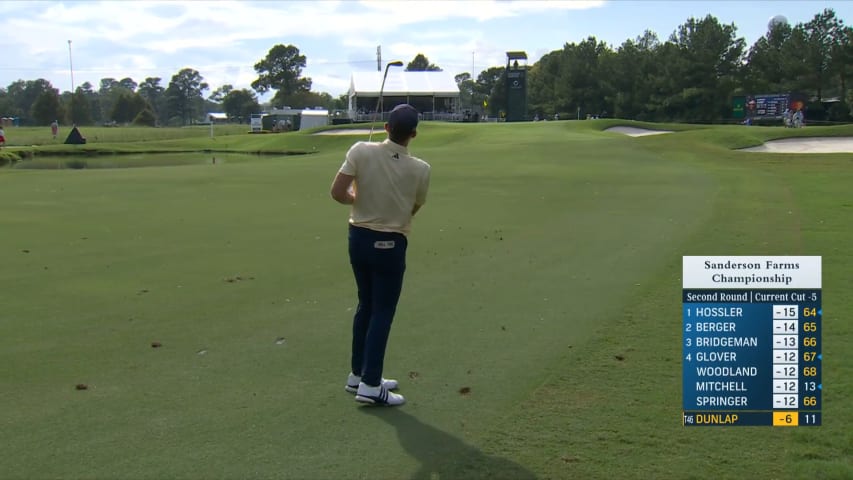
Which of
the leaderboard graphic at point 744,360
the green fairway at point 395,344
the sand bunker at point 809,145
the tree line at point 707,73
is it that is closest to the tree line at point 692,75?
the tree line at point 707,73

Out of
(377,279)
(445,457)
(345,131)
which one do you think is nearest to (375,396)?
(377,279)

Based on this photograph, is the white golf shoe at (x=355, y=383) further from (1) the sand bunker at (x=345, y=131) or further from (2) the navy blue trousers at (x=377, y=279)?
(1) the sand bunker at (x=345, y=131)

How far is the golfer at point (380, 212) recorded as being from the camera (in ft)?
18.6

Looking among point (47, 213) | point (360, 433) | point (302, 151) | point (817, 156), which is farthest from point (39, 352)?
point (302, 151)

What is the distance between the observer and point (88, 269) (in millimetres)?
11016

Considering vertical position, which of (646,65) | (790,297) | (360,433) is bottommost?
(360,433)

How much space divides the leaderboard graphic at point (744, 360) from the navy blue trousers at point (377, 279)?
2.10 m

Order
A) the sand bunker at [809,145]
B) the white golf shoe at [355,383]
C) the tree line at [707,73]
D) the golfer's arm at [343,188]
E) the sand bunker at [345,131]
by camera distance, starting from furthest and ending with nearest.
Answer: the tree line at [707,73]
the sand bunker at [345,131]
the sand bunker at [809,145]
the white golf shoe at [355,383]
the golfer's arm at [343,188]

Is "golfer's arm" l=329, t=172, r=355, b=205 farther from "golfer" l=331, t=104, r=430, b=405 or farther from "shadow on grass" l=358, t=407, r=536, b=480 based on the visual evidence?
"shadow on grass" l=358, t=407, r=536, b=480

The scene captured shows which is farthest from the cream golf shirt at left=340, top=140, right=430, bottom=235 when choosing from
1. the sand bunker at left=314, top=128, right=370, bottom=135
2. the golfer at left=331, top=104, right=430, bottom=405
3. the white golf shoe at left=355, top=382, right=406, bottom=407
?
the sand bunker at left=314, top=128, right=370, bottom=135

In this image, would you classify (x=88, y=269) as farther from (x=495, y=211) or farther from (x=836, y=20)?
(x=836, y=20)

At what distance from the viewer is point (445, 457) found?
4.84m

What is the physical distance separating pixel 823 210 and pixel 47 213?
1728cm

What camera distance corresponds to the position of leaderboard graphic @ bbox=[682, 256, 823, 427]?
518 cm
